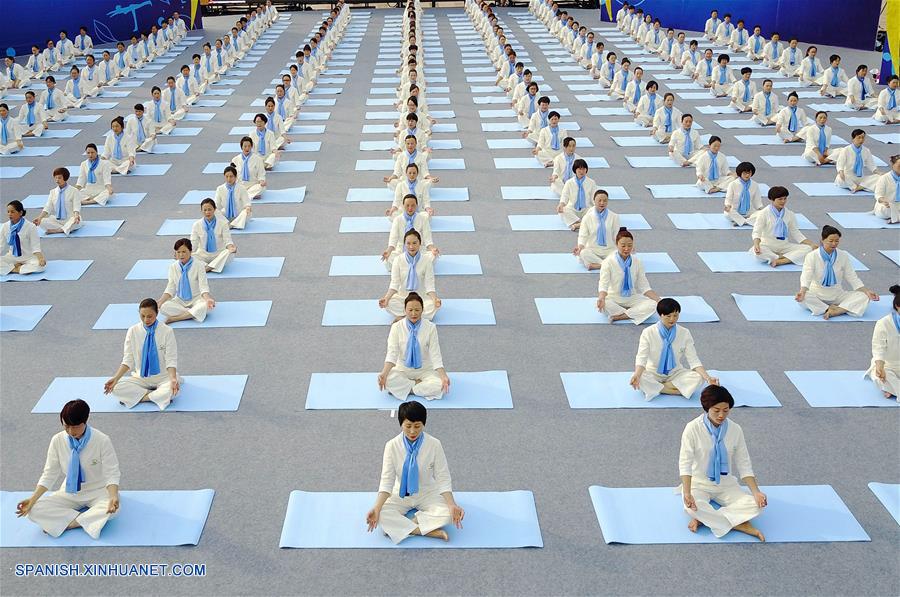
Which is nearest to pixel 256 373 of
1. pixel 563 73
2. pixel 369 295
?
pixel 369 295

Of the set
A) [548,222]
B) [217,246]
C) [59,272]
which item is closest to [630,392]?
[548,222]

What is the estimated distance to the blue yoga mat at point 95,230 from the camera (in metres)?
9.58

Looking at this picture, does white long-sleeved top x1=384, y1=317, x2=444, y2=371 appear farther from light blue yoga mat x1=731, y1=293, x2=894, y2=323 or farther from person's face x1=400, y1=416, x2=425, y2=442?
light blue yoga mat x1=731, y1=293, x2=894, y2=323

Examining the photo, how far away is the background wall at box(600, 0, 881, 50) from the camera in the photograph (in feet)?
67.7

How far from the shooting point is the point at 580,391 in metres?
6.28

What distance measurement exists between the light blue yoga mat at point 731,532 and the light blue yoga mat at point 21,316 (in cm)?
543

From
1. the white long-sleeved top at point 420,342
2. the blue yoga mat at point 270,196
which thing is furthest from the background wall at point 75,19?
the white long-sleeved top at point 420,342

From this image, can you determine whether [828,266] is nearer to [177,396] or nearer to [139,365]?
[177,396]

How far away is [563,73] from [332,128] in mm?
7233

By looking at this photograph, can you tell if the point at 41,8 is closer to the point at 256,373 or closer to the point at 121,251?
the point at 121,251

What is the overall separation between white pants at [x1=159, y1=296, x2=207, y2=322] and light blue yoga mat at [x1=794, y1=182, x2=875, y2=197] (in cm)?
806

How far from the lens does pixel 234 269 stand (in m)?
8.63

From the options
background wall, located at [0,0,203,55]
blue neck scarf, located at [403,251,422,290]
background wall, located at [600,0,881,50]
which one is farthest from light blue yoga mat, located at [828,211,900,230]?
background wall, located at [0,0,203,55]

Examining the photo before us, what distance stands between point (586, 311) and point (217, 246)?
398 cm
